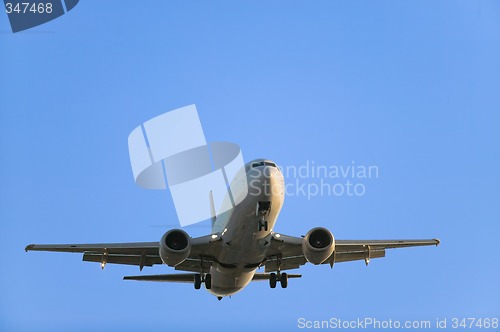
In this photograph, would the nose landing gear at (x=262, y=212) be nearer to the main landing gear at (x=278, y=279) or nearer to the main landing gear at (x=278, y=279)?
the main landing gear at (x=278, y=279)

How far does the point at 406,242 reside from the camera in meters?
34.9

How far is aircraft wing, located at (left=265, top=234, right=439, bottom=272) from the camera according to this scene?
1278 inches

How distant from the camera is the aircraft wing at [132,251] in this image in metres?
32.0

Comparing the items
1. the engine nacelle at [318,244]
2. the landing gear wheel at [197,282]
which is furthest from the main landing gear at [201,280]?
the engine nacelle at [318,244]

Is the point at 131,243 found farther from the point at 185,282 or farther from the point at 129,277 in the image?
the point at 185,282

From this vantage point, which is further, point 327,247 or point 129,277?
point 129,277

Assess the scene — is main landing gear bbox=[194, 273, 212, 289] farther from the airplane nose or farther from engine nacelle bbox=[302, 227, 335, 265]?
the airplane nose

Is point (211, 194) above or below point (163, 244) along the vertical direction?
above

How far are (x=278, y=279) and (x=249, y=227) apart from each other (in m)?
6.64

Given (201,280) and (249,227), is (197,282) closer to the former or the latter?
(201,280)

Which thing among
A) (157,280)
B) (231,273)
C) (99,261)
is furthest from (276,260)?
(99,261)

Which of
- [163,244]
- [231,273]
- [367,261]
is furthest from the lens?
[367,261]

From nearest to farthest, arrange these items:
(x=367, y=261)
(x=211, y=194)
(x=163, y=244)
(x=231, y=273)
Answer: (x=163, y=244), (x=231, y=273), (x=367, y=261), (x=211, y=194)

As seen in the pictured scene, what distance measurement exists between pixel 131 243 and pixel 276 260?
277 inches
